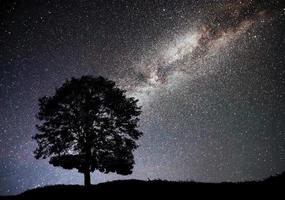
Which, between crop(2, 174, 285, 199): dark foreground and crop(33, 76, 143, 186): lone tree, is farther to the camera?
crop(33, 76, 143, 186): lone tree

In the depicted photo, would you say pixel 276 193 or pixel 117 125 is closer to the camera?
pixel 276 193

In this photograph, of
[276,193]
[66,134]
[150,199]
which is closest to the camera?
[276,193]

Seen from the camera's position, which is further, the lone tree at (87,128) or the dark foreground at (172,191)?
the lone tree at (87,128)

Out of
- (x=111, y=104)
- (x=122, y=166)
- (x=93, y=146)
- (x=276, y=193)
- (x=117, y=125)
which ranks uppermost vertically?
(x=111, y=104)

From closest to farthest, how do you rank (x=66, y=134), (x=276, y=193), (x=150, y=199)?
(x=276, y=193)
(x=150, y=199)
(x=66, y=134)

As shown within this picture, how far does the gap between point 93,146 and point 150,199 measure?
48.7ft

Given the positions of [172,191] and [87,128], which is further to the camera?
[87,128]

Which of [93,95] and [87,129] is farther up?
[93,95]

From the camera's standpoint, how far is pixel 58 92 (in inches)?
1244

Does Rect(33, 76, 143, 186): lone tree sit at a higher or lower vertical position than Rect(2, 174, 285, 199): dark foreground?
higher

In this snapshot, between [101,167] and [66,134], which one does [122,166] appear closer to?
[101,167]

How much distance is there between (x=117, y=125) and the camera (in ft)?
102

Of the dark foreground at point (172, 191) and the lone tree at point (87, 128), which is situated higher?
the lone tree at point (87, 128)

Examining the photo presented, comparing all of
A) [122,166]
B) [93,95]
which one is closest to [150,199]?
[122,166]
